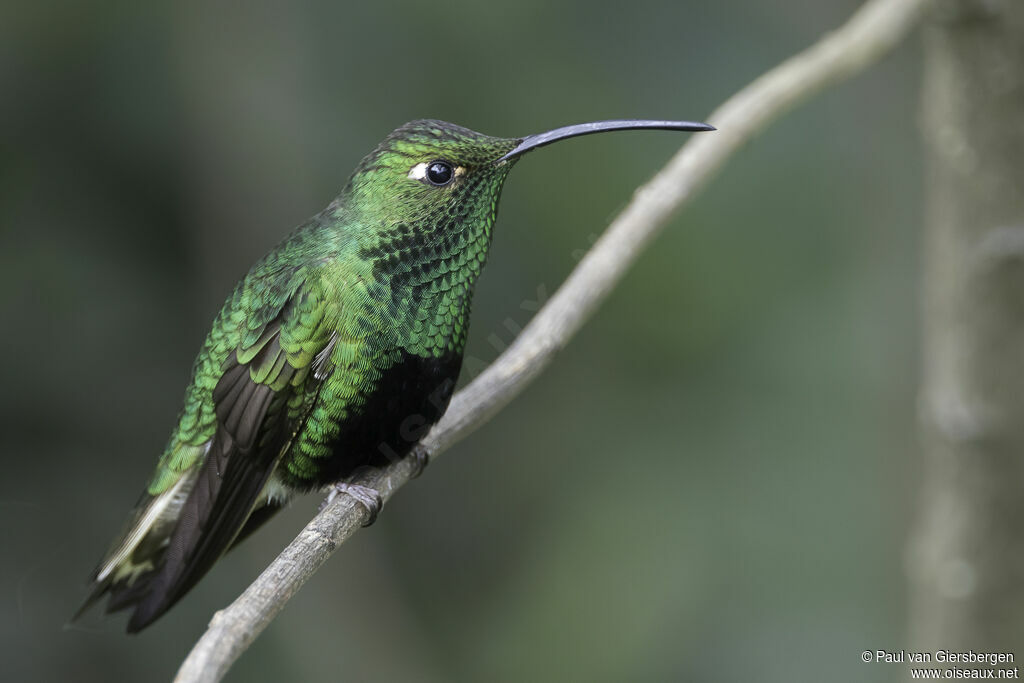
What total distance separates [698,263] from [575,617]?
4.24 ft

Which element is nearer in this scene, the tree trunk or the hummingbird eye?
the hummingbird eye

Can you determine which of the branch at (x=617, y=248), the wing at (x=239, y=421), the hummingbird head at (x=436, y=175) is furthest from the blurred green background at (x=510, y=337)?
the hummingbird head at (x=436, y=175)

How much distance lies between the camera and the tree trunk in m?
2.32

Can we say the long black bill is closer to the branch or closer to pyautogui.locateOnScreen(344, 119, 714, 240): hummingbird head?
pyautogui.locateOnScreen(344, 119, 714, 240): hummingbird head

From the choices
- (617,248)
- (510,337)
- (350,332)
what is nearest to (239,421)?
(350,332)

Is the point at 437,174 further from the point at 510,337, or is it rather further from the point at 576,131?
the point at 510,337

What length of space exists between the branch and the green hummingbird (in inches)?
3.3

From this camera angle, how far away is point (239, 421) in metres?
1.96

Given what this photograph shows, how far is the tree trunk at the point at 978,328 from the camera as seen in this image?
91.4 inches

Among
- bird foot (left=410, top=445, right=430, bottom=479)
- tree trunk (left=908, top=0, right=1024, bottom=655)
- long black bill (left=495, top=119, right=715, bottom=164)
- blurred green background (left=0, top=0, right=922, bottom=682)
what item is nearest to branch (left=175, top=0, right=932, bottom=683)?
bird foot (left=410, top=445, right=430, bottom=479)

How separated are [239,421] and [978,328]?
1590 mm

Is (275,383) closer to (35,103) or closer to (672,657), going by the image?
(35,103)

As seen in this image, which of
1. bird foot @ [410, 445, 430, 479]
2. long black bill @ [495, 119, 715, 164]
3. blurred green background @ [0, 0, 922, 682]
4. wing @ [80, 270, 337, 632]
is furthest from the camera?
blurred green background @ [0, 0, 922, 682]

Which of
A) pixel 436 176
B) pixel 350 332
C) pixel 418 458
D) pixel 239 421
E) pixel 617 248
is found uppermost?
pixel 436 176
